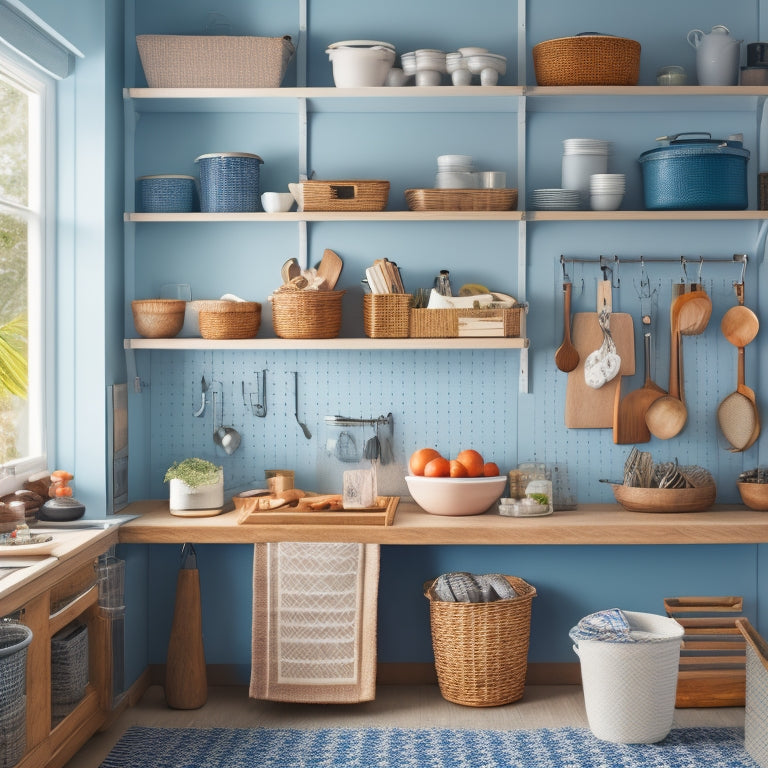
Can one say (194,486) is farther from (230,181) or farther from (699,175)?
(699,175)

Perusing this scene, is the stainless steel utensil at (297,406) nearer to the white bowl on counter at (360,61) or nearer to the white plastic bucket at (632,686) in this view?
the white bowl on counter at (360,61)

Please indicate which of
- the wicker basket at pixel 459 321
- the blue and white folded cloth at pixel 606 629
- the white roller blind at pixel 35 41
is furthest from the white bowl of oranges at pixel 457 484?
the white roller blind at pixel 35 41

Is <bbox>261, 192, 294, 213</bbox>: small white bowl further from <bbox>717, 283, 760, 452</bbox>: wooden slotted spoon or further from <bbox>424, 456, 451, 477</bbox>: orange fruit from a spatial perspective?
<bbox>717, 283, 760, 452</bbox>: wooden slotted spoon

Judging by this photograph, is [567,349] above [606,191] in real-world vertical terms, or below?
below

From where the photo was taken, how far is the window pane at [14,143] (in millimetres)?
3533

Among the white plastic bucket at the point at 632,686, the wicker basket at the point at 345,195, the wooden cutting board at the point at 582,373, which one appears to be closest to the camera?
the white plastic bucket at the point at 632,686

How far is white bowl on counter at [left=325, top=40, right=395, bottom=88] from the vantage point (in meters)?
3.94

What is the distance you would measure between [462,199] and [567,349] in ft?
2.53

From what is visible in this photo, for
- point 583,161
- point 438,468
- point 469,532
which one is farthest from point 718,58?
point 469,532

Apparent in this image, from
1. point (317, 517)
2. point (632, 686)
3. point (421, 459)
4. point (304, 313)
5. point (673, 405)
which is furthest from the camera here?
point (673, 405)

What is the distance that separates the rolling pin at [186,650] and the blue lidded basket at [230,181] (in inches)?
56.7

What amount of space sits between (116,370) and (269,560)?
1.00 meters

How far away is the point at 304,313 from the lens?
3916 mm

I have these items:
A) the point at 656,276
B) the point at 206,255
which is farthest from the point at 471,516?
the point at 206,255
